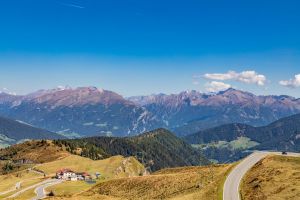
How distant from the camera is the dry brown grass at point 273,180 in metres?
83.2

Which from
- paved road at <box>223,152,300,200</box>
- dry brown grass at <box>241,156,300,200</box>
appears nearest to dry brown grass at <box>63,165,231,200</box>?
paved road at <box>223,152,300,200</box>

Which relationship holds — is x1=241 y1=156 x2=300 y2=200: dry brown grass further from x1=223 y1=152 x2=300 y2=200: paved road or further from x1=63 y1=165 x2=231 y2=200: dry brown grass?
x1=63 y1=165 x2=231 y2=200: dry brown grass

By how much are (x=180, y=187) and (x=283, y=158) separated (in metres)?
31.1

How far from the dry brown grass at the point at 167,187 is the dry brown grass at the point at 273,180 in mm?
8195

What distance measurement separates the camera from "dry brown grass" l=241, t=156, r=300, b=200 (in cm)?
8325

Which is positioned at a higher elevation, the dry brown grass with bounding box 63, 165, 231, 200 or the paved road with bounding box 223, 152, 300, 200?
the paved road with bounding box 223, 152, 300, 200

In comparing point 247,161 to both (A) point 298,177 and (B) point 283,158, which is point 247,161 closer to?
(B) point 283,158

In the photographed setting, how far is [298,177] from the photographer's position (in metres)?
91.4

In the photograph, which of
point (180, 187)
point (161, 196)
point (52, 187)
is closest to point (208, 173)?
point (180, 187)

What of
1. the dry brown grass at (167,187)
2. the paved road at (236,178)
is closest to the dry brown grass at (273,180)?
the paved road at (236,178)

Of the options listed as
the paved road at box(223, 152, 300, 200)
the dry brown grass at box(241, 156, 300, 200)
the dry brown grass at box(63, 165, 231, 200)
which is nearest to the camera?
the dry brown grass at box(241, 156, 300, 200)

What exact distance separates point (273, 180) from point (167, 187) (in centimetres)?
3676

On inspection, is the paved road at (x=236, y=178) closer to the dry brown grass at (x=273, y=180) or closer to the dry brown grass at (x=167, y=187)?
the dry brown grass at (x=273, y=180)

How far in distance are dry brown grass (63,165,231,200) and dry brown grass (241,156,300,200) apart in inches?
323
